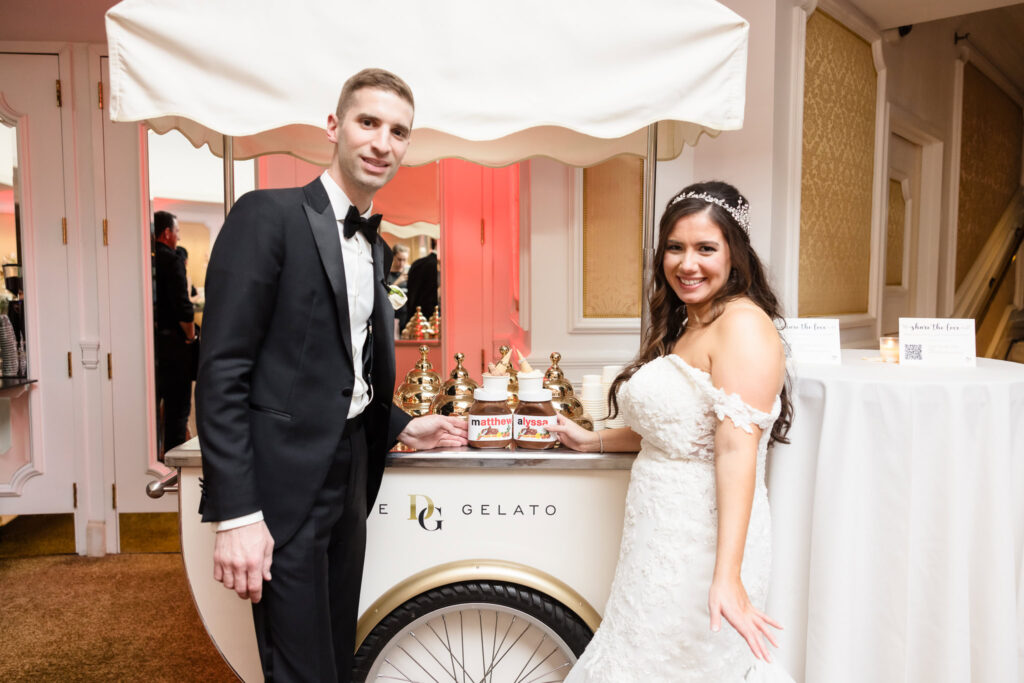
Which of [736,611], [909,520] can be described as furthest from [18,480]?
[909,520]

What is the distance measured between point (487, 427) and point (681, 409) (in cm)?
56

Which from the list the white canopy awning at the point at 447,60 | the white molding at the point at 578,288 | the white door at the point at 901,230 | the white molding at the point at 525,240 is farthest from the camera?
the white door at the point at 901,230

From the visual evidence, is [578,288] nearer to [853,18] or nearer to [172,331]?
[853,18]

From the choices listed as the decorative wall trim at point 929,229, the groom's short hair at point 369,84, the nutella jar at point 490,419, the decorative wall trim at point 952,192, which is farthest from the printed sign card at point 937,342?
the decorative wall trim at point 952,192

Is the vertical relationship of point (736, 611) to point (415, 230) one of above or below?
below

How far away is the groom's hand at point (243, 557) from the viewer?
1241 mm

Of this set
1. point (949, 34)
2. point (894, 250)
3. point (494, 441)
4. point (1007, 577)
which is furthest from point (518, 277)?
point (949, 34)

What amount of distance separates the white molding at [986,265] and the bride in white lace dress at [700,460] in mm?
4559

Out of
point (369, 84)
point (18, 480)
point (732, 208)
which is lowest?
point (18, 480)

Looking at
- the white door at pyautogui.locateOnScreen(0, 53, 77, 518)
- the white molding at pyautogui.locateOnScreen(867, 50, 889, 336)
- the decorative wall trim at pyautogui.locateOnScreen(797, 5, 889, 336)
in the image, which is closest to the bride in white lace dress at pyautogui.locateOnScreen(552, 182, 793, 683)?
the decorative wall trim at pyautogui.locateOnScreen(797, 5, 889, 336)

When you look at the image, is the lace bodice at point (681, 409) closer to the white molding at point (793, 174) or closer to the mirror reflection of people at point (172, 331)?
the white molding at point (793, 174)

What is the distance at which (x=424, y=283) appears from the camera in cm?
416

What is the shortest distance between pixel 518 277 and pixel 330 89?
209 centimetres

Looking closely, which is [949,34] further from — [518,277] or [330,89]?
[330,89]
